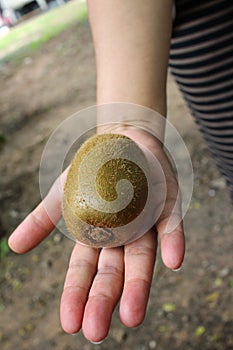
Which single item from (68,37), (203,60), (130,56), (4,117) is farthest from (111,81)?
(68,37)

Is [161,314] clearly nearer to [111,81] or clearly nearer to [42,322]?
[42,322]

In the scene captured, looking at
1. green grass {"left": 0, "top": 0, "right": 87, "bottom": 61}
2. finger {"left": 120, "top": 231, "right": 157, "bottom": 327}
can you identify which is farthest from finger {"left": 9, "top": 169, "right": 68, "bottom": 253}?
green grass {"left": 0, "top": 0, "right": 87, "bottom": 61}

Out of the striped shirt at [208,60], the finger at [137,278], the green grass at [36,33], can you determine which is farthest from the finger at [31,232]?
the green grass at [36,33]

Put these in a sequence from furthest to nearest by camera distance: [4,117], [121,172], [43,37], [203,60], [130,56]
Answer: [43,37] < [4,117] < [203,60] < [130,56] < [121,172]

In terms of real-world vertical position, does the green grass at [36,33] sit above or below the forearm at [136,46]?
below

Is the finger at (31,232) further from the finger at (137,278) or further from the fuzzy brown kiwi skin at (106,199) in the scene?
the finger at (137,278)

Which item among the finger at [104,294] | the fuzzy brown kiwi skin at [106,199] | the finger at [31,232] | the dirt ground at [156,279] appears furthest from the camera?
the dirt ground at [156,279]
